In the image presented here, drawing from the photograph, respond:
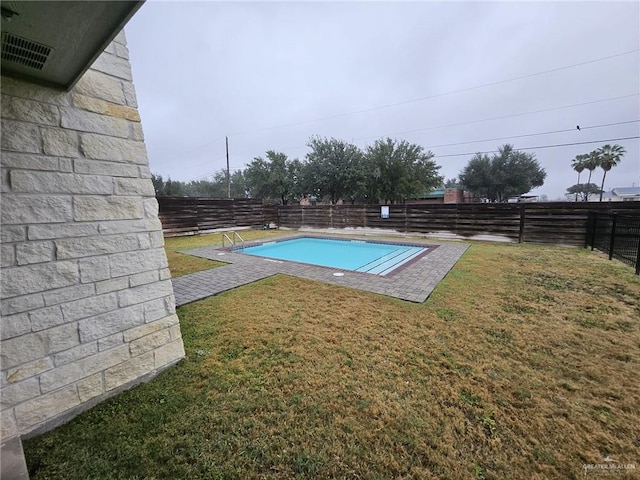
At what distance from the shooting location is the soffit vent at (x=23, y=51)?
1159 mm

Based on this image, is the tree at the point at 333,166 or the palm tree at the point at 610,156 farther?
the palm tree at the point at 610,156

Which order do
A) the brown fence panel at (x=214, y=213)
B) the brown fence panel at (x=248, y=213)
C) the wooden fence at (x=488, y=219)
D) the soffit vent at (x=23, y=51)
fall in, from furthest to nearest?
the brown fence panel at (x=248, y=213) < the brown fence panel at (x=214, y=213) < the wooden fence at (x=488, y=219) < the soffit vent at (x=23, y=51)

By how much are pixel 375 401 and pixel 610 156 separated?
42.1m

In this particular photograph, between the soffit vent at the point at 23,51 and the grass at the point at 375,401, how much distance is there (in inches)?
83.7

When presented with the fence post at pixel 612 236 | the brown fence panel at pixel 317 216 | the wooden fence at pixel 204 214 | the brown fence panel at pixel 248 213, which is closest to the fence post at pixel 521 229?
the fence post at pixel 612 236

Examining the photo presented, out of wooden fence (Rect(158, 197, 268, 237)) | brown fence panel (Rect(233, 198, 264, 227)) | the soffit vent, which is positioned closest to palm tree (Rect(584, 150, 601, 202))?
brown fence panel (Rect(233, 198, 264, 227))

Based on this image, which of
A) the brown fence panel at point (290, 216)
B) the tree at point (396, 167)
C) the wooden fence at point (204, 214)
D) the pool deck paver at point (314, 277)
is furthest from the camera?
the tree at point (396, 167)

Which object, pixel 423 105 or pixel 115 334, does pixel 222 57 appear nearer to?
pixel 115 334

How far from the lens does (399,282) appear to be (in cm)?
450

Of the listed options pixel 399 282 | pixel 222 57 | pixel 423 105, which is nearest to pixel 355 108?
pixel 423 105

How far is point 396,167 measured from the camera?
16953 millimetres

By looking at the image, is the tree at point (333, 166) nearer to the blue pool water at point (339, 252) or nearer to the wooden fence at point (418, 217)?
the wooden fence at point (418, 217)

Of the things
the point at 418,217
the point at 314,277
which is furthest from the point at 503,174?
the point at 314,277

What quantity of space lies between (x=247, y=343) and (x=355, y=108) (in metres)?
21.7
